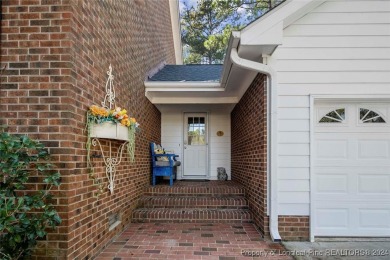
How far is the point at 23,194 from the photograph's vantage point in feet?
8.28

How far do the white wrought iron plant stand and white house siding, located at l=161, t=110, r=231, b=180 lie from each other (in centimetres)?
379

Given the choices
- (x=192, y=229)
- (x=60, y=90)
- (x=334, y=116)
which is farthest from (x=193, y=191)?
(x=60, y=90)

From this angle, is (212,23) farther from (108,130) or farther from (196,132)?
(108,130)

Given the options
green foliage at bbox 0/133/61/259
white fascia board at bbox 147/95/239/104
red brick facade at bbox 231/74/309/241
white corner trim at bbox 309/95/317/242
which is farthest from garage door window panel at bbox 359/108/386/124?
green foliage at bbox 0/133/61/259

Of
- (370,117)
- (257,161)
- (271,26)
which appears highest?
(271,26)

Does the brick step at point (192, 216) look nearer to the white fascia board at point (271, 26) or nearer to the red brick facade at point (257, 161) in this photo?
the red brick facade at point (257, 161)

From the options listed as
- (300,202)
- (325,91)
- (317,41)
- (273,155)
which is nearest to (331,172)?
(300,202)

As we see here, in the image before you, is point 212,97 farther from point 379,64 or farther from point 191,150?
point 379,64

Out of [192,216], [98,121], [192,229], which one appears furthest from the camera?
[192,216]

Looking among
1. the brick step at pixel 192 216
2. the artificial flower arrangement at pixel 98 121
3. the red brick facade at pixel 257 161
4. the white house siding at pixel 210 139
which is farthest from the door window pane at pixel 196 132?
the artificial flower arrangement at pixel 98 121

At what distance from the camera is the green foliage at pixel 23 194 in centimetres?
214

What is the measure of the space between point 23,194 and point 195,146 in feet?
18.0

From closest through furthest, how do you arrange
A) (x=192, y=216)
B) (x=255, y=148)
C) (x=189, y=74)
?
(x=255, y=148) < (x=192, y=216) < (x=189, y=74)

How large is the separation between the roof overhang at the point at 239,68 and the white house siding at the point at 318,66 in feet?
0.83
